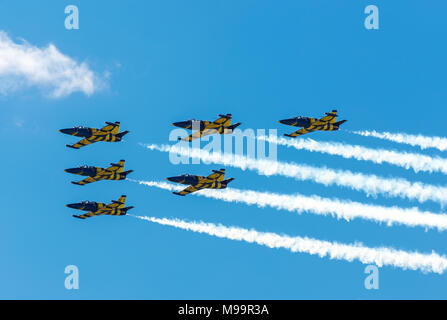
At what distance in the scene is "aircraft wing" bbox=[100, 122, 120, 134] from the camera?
400ft

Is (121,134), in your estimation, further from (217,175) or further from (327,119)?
(327,119)

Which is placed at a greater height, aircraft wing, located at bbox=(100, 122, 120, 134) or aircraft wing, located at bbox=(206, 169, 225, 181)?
aircraft wing, located at bbox=(100, 122, 120, 134)

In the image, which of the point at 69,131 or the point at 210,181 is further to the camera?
the point at 210,181

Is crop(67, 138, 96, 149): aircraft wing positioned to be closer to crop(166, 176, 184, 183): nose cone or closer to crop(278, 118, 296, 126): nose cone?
crop(166, 176, 184, 183): nose cone

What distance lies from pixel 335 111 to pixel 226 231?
23.9 meters

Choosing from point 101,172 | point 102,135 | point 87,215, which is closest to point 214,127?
point 102,135

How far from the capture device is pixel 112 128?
401ft

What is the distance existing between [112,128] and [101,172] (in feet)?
21.9

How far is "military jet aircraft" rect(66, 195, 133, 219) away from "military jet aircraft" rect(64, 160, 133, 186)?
11.3ft

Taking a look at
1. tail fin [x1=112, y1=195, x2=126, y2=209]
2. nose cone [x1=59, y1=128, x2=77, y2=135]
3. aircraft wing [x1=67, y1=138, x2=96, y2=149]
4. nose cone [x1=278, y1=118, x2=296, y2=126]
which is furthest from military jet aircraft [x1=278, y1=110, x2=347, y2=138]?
nose cone [x1=59, y1=128, x2=77, y2=135]

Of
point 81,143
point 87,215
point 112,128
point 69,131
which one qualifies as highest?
point 112,128

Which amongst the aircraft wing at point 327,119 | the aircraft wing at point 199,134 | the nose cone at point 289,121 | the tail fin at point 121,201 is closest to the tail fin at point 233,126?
the aircraft wing at point 199,134

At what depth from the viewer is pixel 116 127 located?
402 feet
